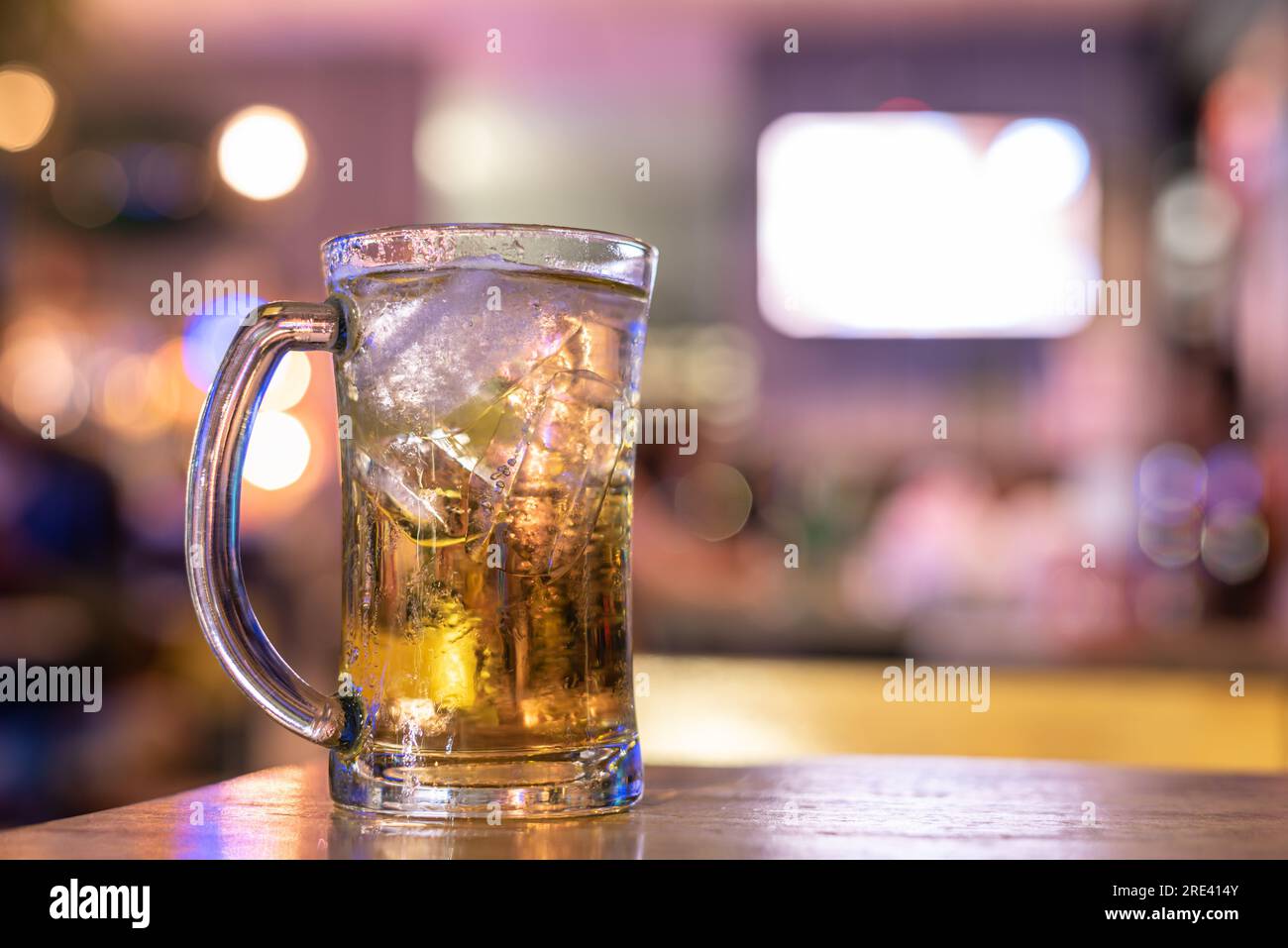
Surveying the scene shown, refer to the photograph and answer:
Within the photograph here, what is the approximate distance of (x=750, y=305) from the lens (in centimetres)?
591

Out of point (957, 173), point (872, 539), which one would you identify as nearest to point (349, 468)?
point (872, 539)

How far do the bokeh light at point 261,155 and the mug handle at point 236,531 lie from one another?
19.2 ft

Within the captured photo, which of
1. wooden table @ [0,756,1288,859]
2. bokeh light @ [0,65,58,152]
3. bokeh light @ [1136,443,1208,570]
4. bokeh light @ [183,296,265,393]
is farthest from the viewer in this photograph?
bokeh light @ [183,296,265,393]

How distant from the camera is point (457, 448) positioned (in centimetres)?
74

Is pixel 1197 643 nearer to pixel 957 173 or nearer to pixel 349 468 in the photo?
pixel 957 173

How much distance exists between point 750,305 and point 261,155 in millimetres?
2361

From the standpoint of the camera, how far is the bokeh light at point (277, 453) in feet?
20.1

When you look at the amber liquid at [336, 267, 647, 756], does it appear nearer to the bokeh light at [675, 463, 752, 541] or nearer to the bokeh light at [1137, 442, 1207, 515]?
the bokeh light at [1137, 442, 1207, 515]

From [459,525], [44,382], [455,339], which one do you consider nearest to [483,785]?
[459,525]

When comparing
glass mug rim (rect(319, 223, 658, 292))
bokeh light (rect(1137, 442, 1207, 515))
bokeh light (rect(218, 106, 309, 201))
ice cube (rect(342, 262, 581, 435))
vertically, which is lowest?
bokeh light (rect(1137, 442, 1207, 515))

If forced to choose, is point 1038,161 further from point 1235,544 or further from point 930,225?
point 1235,544

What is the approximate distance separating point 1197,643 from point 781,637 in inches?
44.4

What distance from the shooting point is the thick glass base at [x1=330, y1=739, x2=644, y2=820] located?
2.32 ft

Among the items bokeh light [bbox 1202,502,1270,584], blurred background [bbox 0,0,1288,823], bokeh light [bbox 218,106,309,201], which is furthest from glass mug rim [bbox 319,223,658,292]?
bokeh light [bbox 218,106,309,201]
